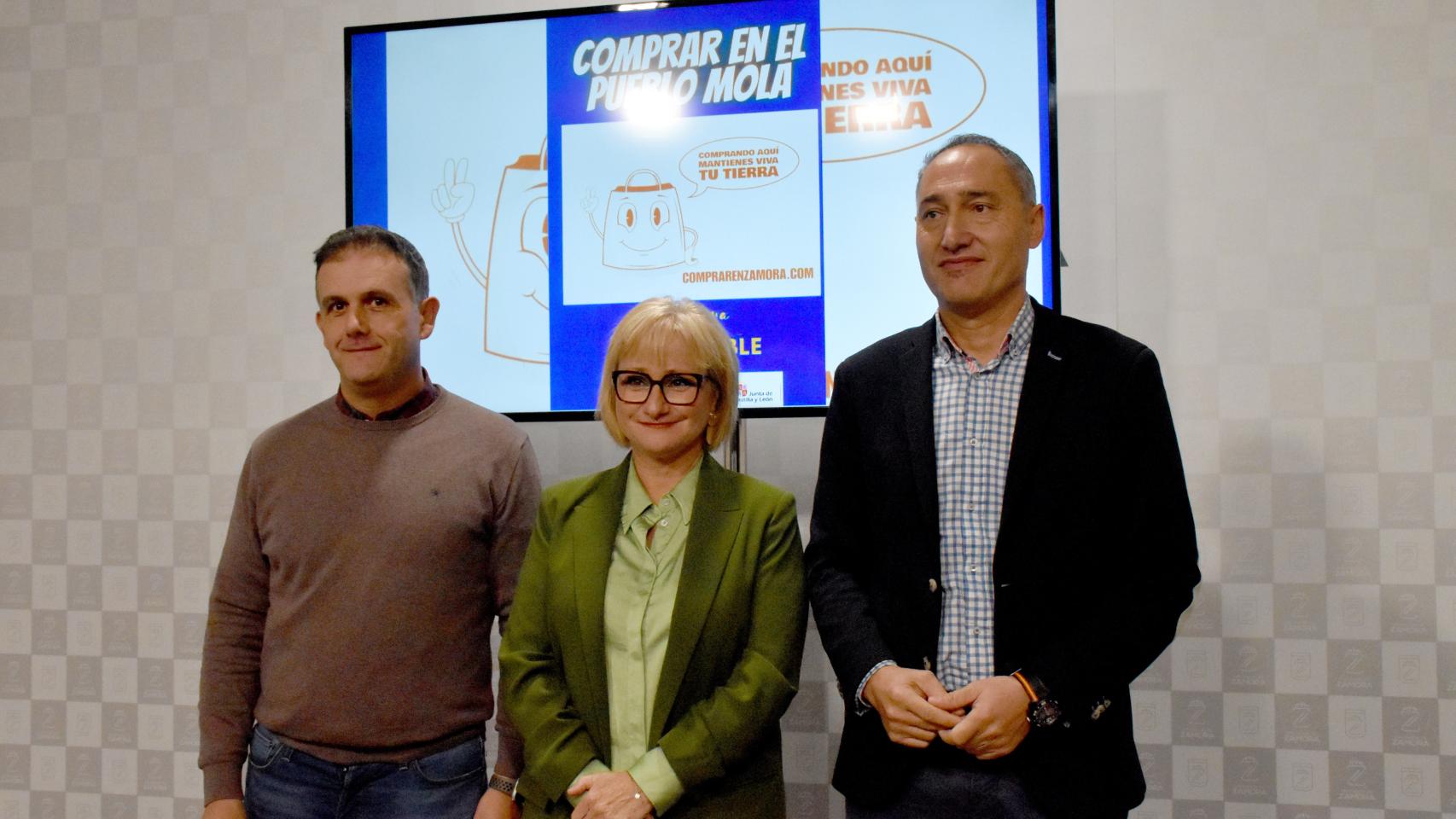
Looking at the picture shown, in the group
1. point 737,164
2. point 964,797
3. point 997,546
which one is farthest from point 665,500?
point 737,164

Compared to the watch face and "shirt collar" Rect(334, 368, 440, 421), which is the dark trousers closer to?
the watch face

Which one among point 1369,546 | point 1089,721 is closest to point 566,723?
point 1089,721

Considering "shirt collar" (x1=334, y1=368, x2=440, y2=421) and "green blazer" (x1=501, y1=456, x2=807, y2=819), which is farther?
"shirt collar" (x1=334, y1=368, x2=440, y2=421)

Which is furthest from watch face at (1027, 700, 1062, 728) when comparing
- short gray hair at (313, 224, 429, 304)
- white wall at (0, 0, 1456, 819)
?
short gray hair at (313, 224, 429, 304)

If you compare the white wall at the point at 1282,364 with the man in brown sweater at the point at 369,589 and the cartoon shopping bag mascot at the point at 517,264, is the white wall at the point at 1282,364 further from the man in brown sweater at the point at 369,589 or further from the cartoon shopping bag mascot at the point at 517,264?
the man in brown sweater at the point at 369,589

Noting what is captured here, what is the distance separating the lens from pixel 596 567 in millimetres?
1744

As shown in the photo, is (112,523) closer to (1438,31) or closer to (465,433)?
(465,433)

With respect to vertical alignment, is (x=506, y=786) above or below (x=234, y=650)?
below

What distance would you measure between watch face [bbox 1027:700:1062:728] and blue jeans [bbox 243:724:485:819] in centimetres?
105

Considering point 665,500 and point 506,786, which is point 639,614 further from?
point 506,786

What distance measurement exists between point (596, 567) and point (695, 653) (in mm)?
215

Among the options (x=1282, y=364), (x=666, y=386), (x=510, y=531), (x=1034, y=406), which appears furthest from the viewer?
(x=1282, y=364)

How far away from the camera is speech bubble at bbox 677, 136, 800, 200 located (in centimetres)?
253

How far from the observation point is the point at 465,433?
2.06 m
